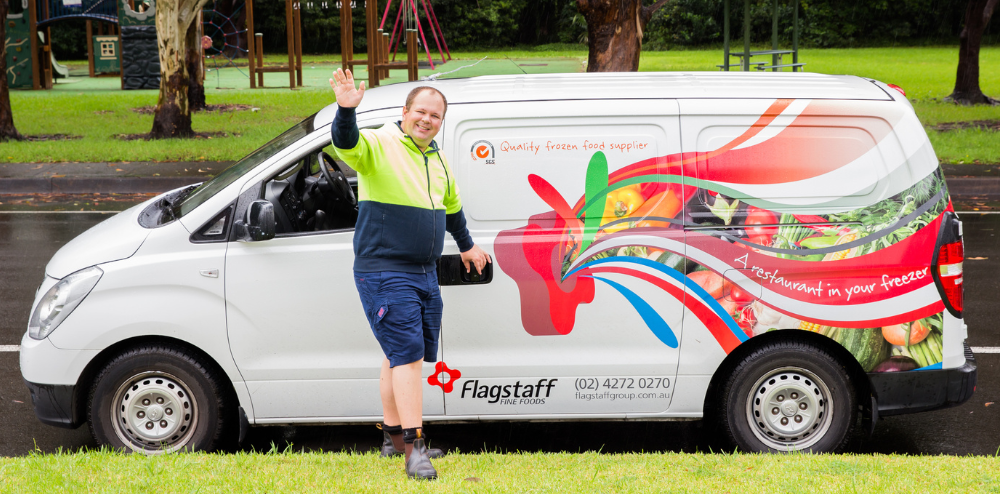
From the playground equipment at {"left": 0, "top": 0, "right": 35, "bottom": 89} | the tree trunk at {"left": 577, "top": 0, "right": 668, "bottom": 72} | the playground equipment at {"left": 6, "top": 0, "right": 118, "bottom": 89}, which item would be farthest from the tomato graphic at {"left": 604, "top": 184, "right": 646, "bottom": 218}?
the playground equipment at {"left": 0, "top": 0, "right": 35, "bottom": 89}

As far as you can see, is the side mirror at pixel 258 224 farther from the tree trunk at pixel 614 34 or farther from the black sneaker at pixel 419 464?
the tree trunk at pixel 614 34

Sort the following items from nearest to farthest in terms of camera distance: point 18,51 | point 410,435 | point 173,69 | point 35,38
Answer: point 410,435
point 173,69
point 35,38
point 18,51

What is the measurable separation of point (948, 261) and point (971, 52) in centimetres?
1942

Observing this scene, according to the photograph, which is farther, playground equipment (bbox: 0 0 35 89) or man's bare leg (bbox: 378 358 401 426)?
playground equipment (bbox: 0 0 35 89)

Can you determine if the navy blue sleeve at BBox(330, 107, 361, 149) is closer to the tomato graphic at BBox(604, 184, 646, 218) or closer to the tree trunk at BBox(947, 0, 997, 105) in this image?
the tomato graphic at BBox(604, 184, 646, 218)

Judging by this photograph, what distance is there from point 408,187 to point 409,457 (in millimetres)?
1150

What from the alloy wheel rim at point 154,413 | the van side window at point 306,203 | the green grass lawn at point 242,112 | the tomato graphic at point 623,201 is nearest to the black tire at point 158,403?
the alloy wheel rim at point 154,413

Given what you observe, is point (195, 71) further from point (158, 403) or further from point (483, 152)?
point (483, 152)

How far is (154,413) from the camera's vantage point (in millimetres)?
4590

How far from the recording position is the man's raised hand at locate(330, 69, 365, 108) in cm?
Answer: 368

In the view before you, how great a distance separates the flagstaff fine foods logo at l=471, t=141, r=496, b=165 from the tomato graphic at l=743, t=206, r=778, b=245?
1.24m

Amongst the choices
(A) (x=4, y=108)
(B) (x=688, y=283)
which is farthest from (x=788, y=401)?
(A) (x=4, y=108)

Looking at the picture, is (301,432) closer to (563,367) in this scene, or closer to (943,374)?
(563,367)

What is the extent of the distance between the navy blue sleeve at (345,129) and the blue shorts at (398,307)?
0.59 metres
